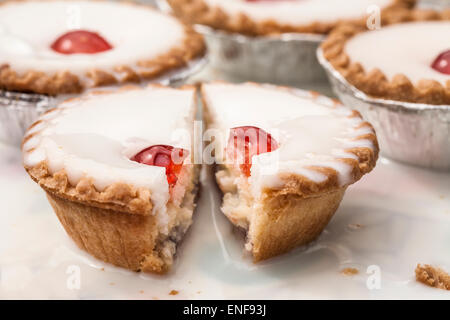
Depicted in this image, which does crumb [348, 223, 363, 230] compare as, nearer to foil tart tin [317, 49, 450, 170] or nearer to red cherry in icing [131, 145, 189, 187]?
foil tart tin [317, 49, 450, 170]

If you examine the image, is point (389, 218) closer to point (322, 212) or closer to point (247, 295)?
point (322, 212)

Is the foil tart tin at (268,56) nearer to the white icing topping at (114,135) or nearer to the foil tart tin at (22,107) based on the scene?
the foil tart tin at (22,107)

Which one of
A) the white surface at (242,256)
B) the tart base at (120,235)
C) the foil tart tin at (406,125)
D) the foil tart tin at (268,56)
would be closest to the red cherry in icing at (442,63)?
the foil tart tin at (406,125)

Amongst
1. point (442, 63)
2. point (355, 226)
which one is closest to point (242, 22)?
point (442, 63)

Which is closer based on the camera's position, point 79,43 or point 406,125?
point 406,125

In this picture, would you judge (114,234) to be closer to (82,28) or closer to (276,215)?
(276,215)
